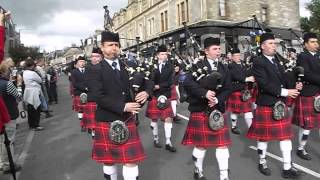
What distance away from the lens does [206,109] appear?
5551mm

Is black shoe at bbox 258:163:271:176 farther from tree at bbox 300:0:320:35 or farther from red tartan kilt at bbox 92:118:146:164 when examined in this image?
tree at bbox 300:0:320:35

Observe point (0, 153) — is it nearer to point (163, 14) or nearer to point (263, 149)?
point (263, 149)

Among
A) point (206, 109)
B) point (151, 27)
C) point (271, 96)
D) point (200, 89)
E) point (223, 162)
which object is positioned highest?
point (151, 27)

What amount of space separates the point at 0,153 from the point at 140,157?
3.23 m

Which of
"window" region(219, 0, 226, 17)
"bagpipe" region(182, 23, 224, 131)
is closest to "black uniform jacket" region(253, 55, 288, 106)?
"bagpipe" region(182, 23, 224, 131)

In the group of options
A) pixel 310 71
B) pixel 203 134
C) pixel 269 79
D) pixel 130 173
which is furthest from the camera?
pixel 310 71

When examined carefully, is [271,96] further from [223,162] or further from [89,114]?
[89,114]

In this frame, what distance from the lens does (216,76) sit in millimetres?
5215

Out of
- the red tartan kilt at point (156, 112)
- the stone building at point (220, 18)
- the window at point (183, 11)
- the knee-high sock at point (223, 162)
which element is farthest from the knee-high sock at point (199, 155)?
the window at point (183, 11)

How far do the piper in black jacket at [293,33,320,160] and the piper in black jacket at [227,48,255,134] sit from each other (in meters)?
2.12

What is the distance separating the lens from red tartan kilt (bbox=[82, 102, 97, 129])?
8.81 metres

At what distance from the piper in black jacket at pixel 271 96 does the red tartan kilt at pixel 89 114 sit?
3.87 meters

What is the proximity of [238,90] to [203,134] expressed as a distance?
391cm

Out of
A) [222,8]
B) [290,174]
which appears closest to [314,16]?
[222,8]
